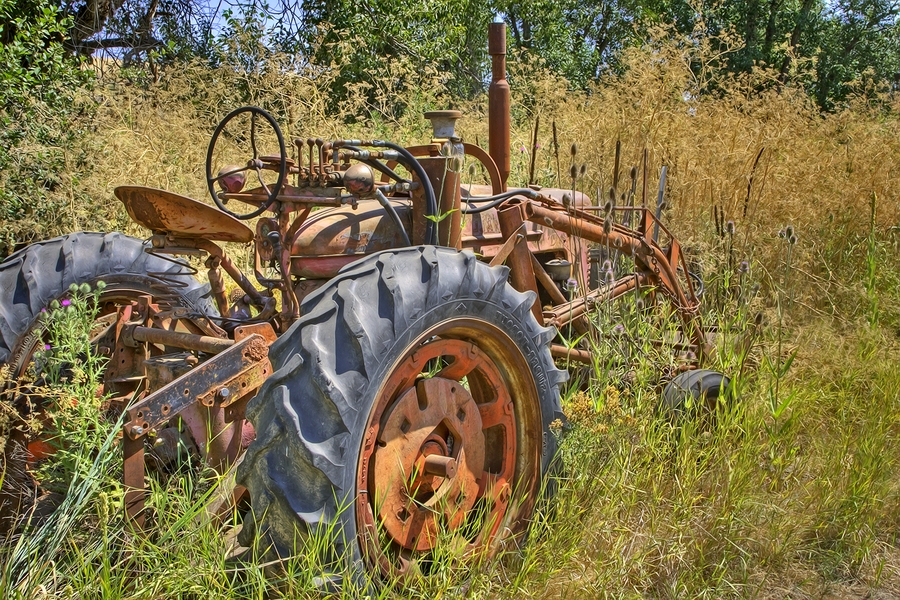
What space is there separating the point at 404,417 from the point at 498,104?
2009mm

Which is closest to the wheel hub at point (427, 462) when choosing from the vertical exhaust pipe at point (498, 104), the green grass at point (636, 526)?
the green grass at point (636, 526)

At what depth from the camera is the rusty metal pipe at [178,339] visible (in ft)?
8.71

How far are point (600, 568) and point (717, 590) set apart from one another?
46cm

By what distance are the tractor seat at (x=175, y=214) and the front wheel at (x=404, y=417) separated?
1.89ft

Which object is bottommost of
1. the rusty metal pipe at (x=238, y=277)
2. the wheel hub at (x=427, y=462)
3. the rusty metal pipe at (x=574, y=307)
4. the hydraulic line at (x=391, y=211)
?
the wheel hub at (x=427, y=462)

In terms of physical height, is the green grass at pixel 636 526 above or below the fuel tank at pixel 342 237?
below

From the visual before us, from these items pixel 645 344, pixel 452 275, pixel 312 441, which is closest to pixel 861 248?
pixel 645 344

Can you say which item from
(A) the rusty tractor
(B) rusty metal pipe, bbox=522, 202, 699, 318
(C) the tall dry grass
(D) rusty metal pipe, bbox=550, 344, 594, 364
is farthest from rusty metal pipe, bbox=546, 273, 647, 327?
(C) the tall dry grass

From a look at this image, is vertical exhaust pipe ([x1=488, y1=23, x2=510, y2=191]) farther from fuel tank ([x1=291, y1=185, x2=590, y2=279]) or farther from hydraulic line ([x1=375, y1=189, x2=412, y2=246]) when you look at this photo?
hydraulic line ([x1=375, y1=189, x2=412, y2=246])

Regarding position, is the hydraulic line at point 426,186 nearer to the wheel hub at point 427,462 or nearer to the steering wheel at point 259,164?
the steering wheel at point 259,164

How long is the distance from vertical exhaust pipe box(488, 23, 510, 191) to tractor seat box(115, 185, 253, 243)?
1.57m

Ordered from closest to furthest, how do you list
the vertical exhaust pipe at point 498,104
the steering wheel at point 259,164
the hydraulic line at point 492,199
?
the steering wheel at point 259,164
the hydraulic line at point 492,199
the vertical exhaust pipe at point 498,104

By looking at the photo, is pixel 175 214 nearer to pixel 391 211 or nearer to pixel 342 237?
pixel 342 237

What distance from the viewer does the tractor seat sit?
8.27 feet
